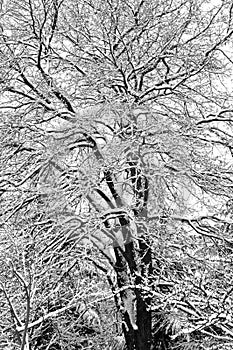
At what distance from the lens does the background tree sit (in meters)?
6.20

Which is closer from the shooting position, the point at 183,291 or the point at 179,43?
the point at 183,291

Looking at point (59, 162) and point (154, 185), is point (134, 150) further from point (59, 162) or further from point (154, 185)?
point (59, 162)

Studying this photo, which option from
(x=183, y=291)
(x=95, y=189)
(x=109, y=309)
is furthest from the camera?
(x=109, y=309)

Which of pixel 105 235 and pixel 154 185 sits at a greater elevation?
pixel 154 185

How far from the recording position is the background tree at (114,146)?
20.4 feet

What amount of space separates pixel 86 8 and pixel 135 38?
0.94m

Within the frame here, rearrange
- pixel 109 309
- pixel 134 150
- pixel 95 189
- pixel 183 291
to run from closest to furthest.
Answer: pixel 183 291
pixel 134 150
pixel 95 189
pixel 109 309

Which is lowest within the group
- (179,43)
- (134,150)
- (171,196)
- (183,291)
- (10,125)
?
(183,291)

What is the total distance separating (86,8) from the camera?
707 cm

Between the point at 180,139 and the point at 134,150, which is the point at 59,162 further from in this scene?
the point at 180,139

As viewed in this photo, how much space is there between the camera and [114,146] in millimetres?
6242

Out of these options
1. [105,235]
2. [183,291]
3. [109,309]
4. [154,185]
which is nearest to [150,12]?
[154,185]

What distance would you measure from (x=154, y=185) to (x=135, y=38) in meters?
1.90

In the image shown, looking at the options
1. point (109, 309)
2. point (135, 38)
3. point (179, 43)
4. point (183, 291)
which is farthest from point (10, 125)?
point (109, 309)
